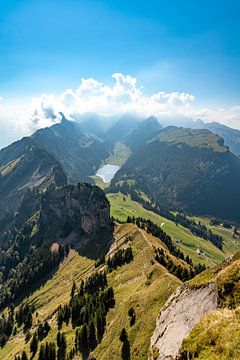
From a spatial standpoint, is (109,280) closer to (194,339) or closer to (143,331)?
(143,331)

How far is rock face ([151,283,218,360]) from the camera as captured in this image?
3959 cm

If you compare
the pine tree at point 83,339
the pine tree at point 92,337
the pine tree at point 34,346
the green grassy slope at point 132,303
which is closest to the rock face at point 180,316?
the green grassy slope at point 132,303

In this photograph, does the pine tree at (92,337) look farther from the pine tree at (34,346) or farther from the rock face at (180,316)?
the rock face at (180,316)

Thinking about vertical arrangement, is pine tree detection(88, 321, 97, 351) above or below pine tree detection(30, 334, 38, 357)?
above

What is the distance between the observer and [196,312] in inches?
1619

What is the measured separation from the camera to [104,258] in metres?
198

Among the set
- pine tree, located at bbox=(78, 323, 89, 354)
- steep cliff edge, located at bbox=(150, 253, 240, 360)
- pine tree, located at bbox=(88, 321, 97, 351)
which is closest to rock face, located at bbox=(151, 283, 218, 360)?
steep cliff edge, located at bbox=(150, 253, 240, 360)

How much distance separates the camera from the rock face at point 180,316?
130ft

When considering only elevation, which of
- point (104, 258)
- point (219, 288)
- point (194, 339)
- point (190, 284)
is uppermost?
point (194, 339)

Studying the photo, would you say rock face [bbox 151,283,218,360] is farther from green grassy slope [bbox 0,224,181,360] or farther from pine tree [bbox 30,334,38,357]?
pine tree [bbox 30,334,38,357]

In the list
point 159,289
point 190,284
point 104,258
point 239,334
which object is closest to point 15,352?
point 104,258

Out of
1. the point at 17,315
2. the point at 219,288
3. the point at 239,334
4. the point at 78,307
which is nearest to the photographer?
the point at 239,334

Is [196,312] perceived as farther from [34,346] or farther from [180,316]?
[34,346]

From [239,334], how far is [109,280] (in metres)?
142
